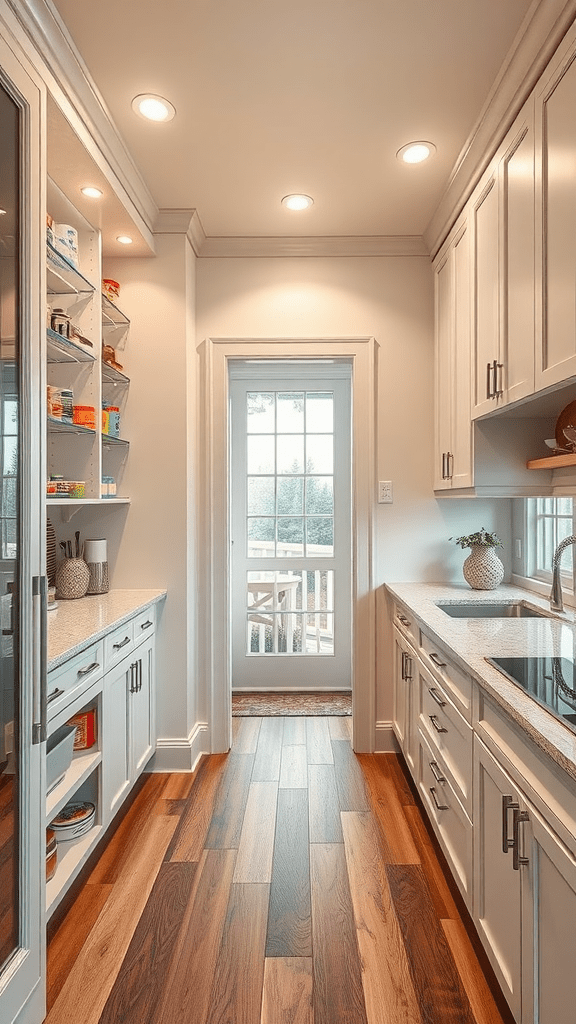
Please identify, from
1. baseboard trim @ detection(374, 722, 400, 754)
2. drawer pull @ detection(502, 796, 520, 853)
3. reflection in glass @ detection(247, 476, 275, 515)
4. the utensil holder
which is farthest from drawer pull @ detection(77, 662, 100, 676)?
reflection in glass @ detection(247, 476, 275, 515)

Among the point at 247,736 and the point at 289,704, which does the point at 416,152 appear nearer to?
the point at 247,736

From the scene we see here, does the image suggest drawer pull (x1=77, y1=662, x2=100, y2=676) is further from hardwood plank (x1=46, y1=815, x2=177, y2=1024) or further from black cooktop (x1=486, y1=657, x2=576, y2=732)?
black cooktop (x1=486, y1=657, x2=576, y2=732)

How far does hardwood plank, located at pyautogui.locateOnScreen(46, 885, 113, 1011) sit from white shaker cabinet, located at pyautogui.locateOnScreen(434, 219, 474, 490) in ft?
6.72

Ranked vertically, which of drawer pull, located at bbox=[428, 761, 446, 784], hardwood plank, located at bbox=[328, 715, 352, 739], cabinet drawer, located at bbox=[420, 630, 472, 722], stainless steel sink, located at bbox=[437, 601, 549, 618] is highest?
stainless steel sink, located at bbox=[437, 601, 549, 618]

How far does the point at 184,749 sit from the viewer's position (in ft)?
10.3

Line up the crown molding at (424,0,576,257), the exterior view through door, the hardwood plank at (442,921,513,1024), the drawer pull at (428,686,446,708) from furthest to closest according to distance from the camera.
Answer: the exterior view through door, the drawer pull at (428,686,446,708), the crown molding at (424,0,576,257), the hardwood plank at (442,921,513,1024)

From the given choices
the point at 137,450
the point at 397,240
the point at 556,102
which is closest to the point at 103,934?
the point at 137,450

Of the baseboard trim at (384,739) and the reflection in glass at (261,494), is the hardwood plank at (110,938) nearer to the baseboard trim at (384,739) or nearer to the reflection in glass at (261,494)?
the baseboard trim at (384,739)

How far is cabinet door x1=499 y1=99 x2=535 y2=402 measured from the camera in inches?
75.8

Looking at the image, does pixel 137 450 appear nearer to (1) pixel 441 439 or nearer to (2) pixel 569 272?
(1) pixel 441 439

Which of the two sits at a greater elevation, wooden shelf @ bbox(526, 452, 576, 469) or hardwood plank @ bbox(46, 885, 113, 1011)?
wooden shelf @ bbox(526, 452, 576, 469)

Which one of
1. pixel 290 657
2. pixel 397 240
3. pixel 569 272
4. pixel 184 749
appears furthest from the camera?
pixel 290 657

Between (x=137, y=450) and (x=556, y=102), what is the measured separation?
7.17 ft

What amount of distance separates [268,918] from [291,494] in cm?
279
